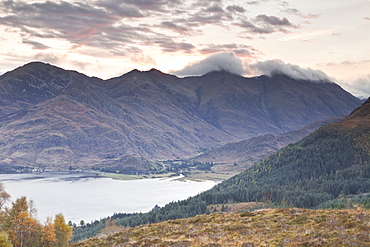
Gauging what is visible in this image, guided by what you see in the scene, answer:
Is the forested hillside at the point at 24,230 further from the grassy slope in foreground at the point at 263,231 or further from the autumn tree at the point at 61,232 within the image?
Result: the grassy slope in foreground at the point at 263,231

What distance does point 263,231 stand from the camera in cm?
4072

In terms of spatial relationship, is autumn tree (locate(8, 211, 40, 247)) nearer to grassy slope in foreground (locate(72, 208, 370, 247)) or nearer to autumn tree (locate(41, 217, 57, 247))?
autumn tree (locate(41, 217, 57, 247))

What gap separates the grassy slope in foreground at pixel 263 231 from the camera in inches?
1298

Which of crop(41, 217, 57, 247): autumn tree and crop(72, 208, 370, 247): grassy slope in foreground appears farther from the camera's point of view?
crop(41, 217, 57, 247): autumn tree

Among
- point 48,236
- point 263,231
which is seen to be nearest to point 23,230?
point 48,236

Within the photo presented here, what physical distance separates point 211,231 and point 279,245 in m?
12.7

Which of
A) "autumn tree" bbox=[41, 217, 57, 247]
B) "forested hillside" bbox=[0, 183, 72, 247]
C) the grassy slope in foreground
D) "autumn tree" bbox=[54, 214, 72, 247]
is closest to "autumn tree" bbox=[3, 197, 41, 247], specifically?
"forested hillside" bbox=[0, 183, 72, 247]

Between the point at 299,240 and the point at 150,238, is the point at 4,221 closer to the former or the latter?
the point at 150,238

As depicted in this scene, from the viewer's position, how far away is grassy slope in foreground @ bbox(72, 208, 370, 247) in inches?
1298

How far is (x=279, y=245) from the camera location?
3269 cm

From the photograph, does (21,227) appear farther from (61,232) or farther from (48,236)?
(61,232)

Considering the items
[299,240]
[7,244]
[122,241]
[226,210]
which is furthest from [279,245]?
[226,210]

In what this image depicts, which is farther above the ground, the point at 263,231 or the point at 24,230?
the point at 263,231

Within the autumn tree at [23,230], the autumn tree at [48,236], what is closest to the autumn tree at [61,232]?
the autumn tree at [48,236]
